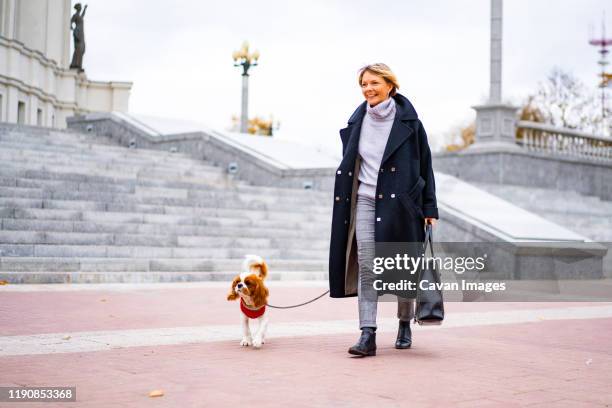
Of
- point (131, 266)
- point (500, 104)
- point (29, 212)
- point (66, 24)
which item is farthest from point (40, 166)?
point (66, 24)

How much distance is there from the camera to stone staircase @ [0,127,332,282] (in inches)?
508

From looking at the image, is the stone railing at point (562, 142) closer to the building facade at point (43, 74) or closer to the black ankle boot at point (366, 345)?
the building facade at point (43, 74)

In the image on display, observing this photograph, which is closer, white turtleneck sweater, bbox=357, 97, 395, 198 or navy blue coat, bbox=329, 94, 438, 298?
navy blue coat, bbox=329, 94, 438, 298

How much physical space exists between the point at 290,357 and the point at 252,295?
60cm

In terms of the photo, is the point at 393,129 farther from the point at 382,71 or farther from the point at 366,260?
the point at 366,260

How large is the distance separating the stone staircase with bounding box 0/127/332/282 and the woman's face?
692 centimetres

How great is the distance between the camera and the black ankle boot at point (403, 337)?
22.0 ft

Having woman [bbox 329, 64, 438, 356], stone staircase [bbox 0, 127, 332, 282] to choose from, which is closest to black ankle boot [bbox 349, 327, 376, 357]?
woman [bbox 329, 64, 438, 356]

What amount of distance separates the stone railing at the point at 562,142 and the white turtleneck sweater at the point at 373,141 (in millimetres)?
21622

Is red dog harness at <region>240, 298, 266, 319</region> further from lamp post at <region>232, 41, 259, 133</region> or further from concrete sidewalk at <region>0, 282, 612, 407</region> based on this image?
lamp post at <region>232, 41, 259, 133</region>

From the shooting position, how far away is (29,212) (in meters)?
14.0

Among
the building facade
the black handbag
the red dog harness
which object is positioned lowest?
the red dog harness

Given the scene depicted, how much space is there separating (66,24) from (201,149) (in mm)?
19733

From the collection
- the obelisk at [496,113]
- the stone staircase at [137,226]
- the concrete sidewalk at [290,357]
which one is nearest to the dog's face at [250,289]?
the concrete sidewalk at [290,357]
